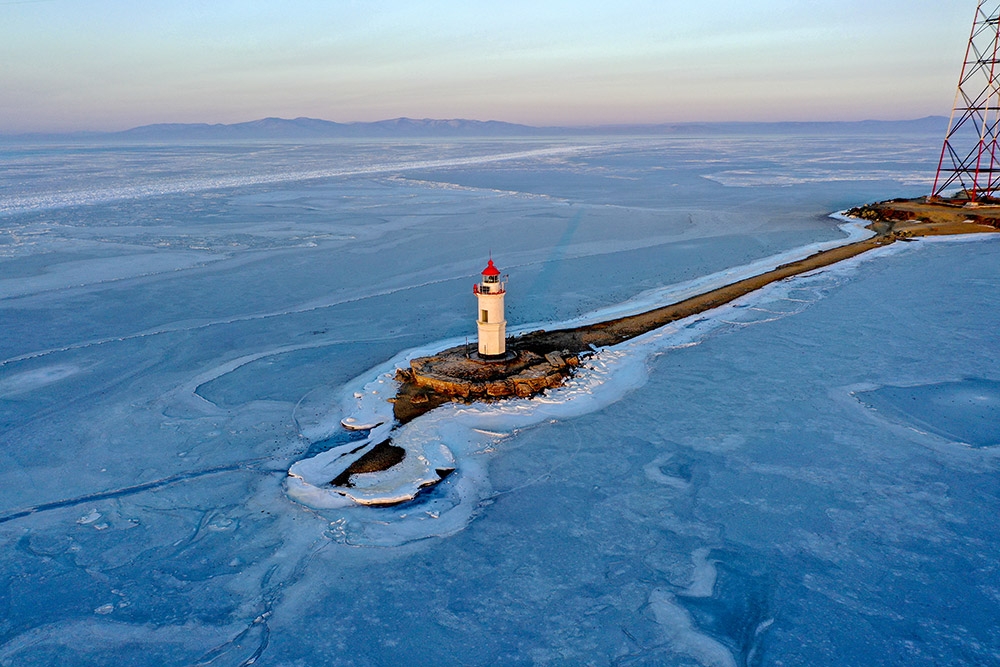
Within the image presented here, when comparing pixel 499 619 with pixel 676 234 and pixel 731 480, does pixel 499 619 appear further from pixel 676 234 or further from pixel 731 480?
pixel 676 234

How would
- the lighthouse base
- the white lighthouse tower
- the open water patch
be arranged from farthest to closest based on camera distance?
1. the lighthouse base
2. the white lighthouse tower
3. the open water patch

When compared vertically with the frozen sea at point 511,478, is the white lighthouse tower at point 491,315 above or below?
above

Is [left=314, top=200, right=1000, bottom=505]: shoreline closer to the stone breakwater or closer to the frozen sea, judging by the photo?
the stone breakwater

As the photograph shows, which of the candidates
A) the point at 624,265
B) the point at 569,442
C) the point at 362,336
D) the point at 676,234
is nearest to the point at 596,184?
the point at 676,234

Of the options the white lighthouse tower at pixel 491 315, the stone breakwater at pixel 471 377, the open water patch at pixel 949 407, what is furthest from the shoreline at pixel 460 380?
the open water patch at pixel 949 407

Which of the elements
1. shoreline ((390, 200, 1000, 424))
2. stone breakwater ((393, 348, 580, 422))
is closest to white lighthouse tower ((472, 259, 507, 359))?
stone breakwater ((393, 348, 580, 422))

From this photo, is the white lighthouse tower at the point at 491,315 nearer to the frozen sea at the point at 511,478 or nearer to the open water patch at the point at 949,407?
the frozen sea at the point at 511,478
